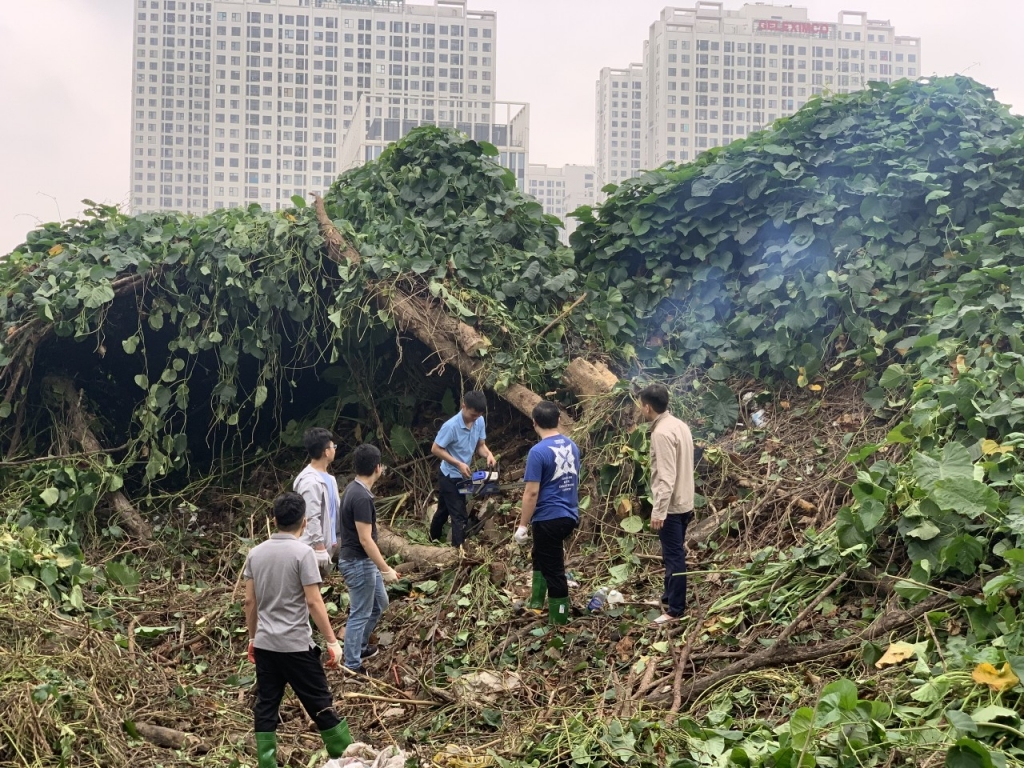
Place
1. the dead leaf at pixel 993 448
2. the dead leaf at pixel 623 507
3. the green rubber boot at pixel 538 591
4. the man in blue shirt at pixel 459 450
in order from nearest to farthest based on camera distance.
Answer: the dead leaf at pixel 993 448
the green rubber boot at pixel 538 591
the dead leaf at pixel 623 507
the man in blue shirt at pixel 459 450

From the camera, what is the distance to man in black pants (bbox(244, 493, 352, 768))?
13.0 feet

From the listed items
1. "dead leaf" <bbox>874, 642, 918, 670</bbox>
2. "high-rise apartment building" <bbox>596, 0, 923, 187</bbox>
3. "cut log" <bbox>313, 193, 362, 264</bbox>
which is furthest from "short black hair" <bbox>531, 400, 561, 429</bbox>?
"high-rise apartment building" <bbox>596, 0, 923, 187</bbox>

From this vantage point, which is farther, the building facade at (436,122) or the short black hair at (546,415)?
the building facade at (436,122)

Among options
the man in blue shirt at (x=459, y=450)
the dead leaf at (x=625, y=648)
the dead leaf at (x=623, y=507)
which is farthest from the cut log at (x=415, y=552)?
the dead leaf at (x=625, y=648)

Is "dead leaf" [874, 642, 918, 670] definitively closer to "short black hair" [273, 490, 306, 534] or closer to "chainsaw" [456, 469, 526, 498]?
"short black hair" [273, 490, 306, 534]

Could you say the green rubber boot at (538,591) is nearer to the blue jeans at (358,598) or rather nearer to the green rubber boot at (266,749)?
the blue jeans at (358,598)

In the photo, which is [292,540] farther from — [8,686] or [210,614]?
[210,614]

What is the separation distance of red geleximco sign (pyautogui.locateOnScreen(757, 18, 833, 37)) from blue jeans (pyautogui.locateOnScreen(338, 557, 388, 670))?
7843 cm

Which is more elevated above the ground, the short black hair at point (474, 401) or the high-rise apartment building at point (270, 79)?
the high-rise apartment building at point (270, 79)

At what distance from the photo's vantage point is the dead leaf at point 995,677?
3.36 meters

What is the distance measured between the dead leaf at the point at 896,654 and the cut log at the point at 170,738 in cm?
317

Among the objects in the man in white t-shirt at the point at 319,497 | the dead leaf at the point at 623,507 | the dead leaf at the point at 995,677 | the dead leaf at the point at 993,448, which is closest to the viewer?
the dead leaf at the point at 995,677

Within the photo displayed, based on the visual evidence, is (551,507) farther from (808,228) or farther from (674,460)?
(808,228)

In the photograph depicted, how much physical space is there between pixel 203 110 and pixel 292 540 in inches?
3277
